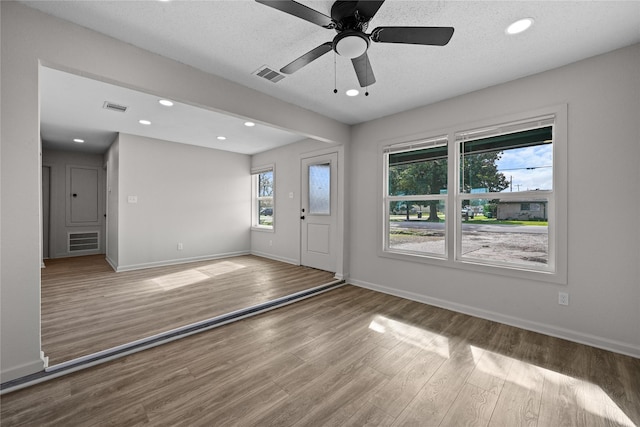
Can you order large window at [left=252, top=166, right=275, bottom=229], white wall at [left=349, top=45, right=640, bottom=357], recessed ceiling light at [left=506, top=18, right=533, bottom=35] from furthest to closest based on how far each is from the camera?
large window at [left=252, top=166, right=275, bottom=229], white wall at [left=349, top=45, right=640, bottom=357], recessed ceiling light at [left=506, top=18, right=533, bottom=35]

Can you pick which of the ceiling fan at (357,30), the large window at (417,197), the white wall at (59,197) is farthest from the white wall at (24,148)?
the white wall at (59,197)

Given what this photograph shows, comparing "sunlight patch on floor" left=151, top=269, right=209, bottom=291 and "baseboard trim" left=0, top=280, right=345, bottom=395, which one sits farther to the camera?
"sunlight patch on floor" left=151, top=269, right=209, bottom=291

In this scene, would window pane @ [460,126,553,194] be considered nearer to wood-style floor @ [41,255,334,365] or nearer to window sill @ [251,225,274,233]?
wood-style floor @ [41,255,334,365]

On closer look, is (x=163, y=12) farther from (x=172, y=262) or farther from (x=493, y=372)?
(x=172, y=262)

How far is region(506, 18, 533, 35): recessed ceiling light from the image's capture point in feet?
6.35

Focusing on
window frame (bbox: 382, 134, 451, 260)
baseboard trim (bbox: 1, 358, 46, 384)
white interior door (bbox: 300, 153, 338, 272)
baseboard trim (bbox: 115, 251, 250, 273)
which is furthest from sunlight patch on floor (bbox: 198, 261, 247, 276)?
window frame (bbox: 382, 134, 451, 260)

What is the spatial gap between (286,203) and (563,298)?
14.9ft

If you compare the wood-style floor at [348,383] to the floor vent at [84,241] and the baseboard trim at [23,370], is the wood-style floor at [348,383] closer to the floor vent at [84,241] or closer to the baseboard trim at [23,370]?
the baseboard trim at [23,370]

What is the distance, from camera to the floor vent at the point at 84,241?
20.5 ft

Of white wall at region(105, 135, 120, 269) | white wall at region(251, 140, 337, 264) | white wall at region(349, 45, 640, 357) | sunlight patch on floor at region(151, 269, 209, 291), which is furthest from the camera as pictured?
white wall at region(251, 140, 337, 264)

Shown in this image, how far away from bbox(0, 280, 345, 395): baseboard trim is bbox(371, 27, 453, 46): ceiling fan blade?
2859 mm

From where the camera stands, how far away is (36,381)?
181 centimetres

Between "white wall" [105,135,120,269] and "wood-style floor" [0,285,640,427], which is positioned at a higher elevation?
"white wall" [105,135,120,269]

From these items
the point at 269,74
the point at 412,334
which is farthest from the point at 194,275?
the point at 412,334
